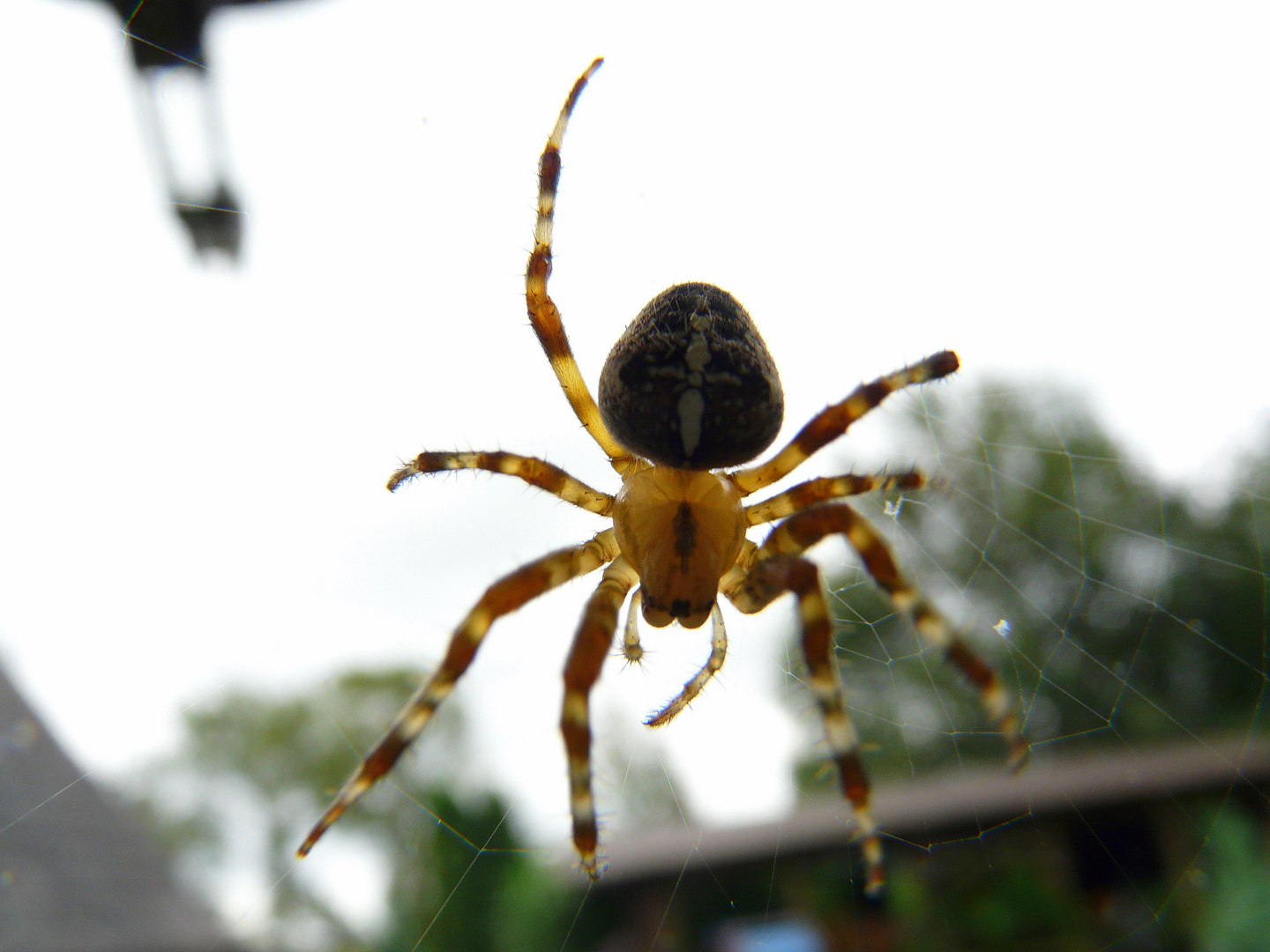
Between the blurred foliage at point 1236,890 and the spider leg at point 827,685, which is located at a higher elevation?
the spider leg at point 827,685

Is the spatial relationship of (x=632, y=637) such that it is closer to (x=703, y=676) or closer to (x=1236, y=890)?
(x=703, y=676)

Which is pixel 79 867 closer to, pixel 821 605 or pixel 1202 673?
pixel 821 605

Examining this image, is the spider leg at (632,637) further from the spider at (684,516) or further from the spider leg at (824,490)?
the spider leg at (824,490)

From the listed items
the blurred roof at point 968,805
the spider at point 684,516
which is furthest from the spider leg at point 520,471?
the blurred roof at point 968,805

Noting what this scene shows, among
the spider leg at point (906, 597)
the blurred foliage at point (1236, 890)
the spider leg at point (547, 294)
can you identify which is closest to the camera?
the spider leg at point (906, 597)

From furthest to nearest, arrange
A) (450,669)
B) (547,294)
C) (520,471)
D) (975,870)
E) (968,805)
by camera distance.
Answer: (975,870), (968,805), (547,294), (520,471), (450,669)

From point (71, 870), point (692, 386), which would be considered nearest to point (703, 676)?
point (692, 386)

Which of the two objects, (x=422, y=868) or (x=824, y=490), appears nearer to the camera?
(x=824, y=490)

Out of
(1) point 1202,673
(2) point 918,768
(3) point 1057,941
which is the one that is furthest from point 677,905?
Answer: (1) point 1202,673
